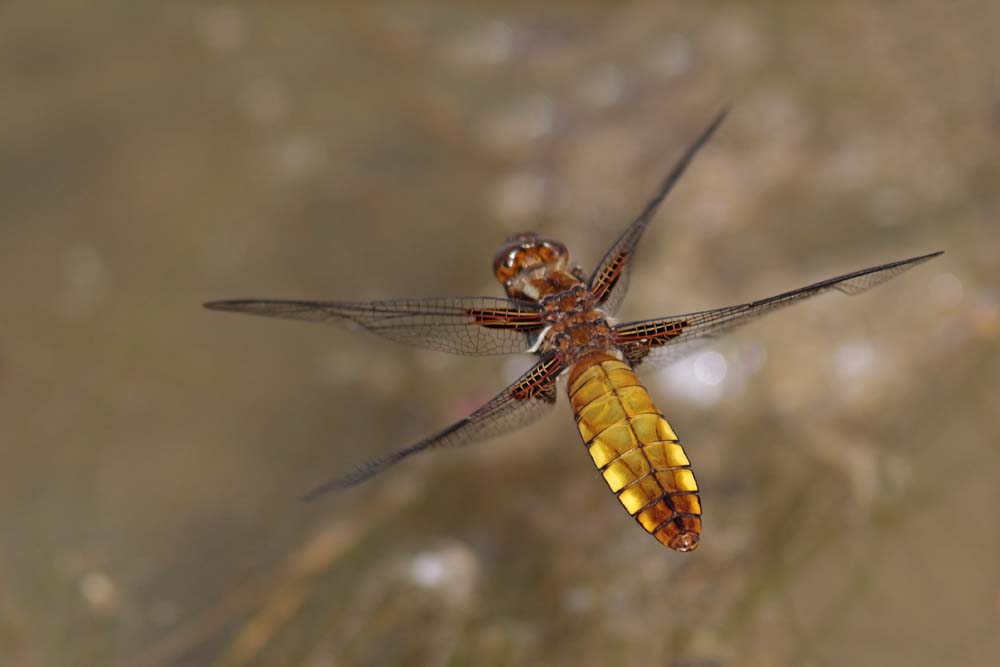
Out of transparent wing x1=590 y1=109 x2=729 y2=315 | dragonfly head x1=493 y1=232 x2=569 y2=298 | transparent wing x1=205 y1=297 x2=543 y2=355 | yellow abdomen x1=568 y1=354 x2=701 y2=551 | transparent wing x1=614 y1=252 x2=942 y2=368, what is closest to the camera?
yellow abdomen x1=568 y1=354 x2=701 y2=551

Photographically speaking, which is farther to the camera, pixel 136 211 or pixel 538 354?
pixel 136 211

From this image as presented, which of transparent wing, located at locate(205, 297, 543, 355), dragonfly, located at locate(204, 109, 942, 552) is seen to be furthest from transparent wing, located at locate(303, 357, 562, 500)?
transparent wing, located at locate(205, 297, 543, 355)

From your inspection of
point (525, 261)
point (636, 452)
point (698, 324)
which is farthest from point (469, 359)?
point (636, 452)

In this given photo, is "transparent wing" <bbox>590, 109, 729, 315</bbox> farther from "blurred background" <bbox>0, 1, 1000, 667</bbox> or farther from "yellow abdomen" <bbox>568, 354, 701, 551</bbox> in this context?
"blurred background" <bbox>0, 1, 1000, 667</bbox>

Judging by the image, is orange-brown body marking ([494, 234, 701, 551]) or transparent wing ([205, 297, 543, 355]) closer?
orange-brown body marking ([494, 234, 701, 551])

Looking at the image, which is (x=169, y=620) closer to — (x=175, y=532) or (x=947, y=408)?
(x=175, y=532)

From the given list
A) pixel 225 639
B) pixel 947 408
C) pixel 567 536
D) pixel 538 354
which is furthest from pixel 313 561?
pixel 947 408
